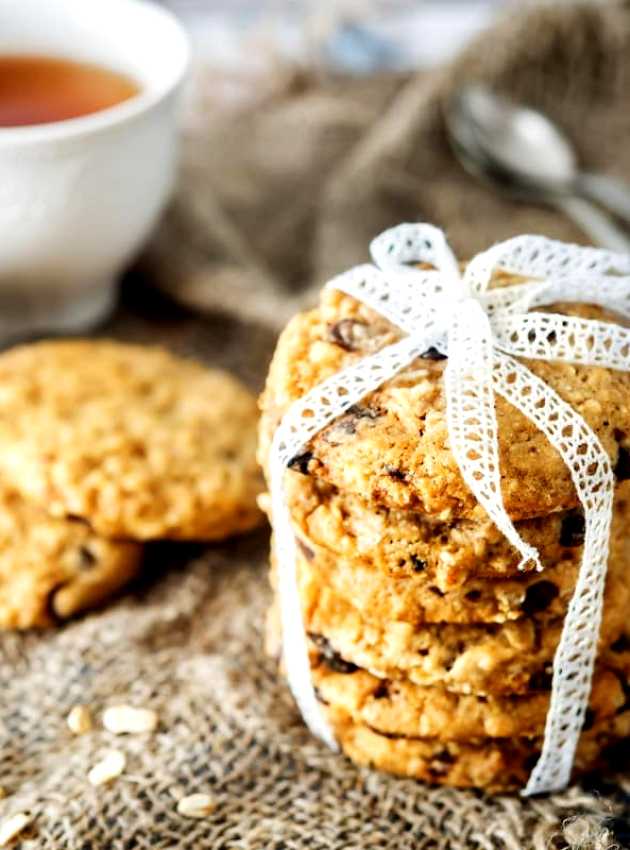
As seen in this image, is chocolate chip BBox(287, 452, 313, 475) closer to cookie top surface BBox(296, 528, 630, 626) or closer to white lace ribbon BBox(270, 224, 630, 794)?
white lace ribbon BBox(270, 224, 630, 794)

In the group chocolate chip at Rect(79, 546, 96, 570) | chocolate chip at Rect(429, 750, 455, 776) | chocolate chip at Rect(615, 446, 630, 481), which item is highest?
chocolate chip at Rect(615, 446, 630, 481)

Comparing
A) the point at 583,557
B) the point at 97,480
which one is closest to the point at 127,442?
the point at 97,480

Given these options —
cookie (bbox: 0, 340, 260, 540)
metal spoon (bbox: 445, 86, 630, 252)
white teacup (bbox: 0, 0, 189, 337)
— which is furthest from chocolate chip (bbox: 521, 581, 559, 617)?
metal spoon (bbox: 445, 86, 630, 252)

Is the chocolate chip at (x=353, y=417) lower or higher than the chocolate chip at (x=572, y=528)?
higher

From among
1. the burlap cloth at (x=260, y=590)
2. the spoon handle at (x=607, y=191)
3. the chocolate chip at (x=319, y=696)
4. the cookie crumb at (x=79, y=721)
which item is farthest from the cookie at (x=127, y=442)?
the spoon handle at (x=607, y=191)

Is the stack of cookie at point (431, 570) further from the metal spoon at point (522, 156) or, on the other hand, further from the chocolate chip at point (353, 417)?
the metal spoon at point (522, 156)

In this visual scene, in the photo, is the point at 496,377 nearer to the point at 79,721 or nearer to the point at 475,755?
the point at 475,755

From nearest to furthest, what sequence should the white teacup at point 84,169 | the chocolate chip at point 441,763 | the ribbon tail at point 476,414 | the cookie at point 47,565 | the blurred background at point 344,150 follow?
the ribbon tail at point 476,414
the chocolate chip at point 441,763
the cookie at point 47,565
the white teacup at point 84,169
the blurred background at point 344,150
